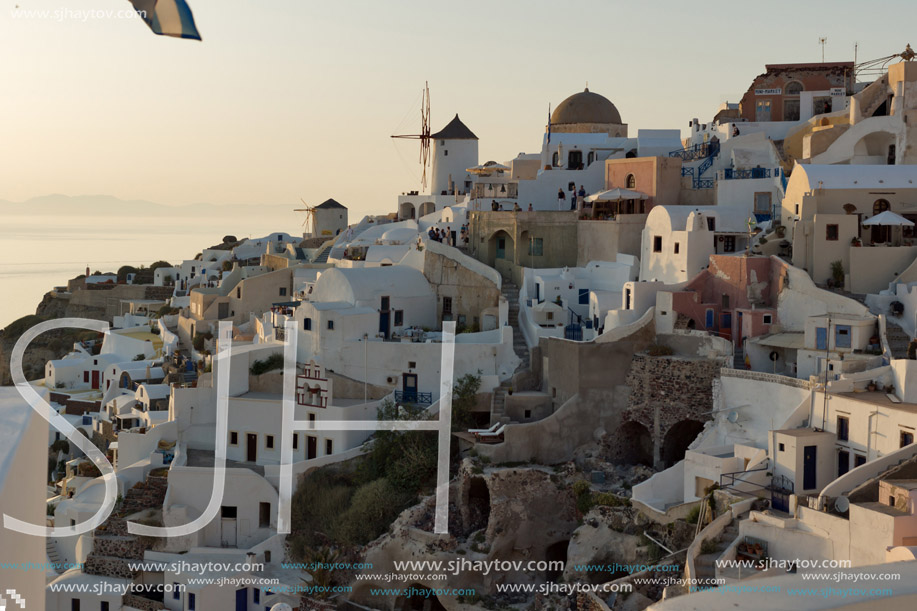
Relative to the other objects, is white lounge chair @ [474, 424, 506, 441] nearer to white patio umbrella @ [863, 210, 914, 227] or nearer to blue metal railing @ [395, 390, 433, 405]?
blue metal railing @ [395, 390, 433, 405]

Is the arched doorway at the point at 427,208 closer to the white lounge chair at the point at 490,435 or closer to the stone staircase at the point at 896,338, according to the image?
the white lounge chair at the point at 490,435

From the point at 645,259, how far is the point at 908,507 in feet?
45.5

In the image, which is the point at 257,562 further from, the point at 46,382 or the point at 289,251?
the point at 289,251

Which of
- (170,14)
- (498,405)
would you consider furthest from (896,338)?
(170,14)

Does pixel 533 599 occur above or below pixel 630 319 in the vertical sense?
below

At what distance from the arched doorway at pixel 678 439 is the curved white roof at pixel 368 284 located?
10.0m

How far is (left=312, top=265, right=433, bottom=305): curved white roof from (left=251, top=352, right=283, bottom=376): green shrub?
2366 millimetres

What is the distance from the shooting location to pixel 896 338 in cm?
2288

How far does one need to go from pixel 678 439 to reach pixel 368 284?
10.7m

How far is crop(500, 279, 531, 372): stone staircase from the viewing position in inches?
1142

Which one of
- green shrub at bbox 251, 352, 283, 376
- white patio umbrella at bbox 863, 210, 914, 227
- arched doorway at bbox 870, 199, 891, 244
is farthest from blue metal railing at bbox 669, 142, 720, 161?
green shrub at bbox 251, 352, 283, 376

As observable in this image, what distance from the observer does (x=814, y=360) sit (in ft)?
75.3

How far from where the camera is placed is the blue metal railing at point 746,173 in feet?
104

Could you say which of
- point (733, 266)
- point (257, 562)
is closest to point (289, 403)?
point (257, 562)
